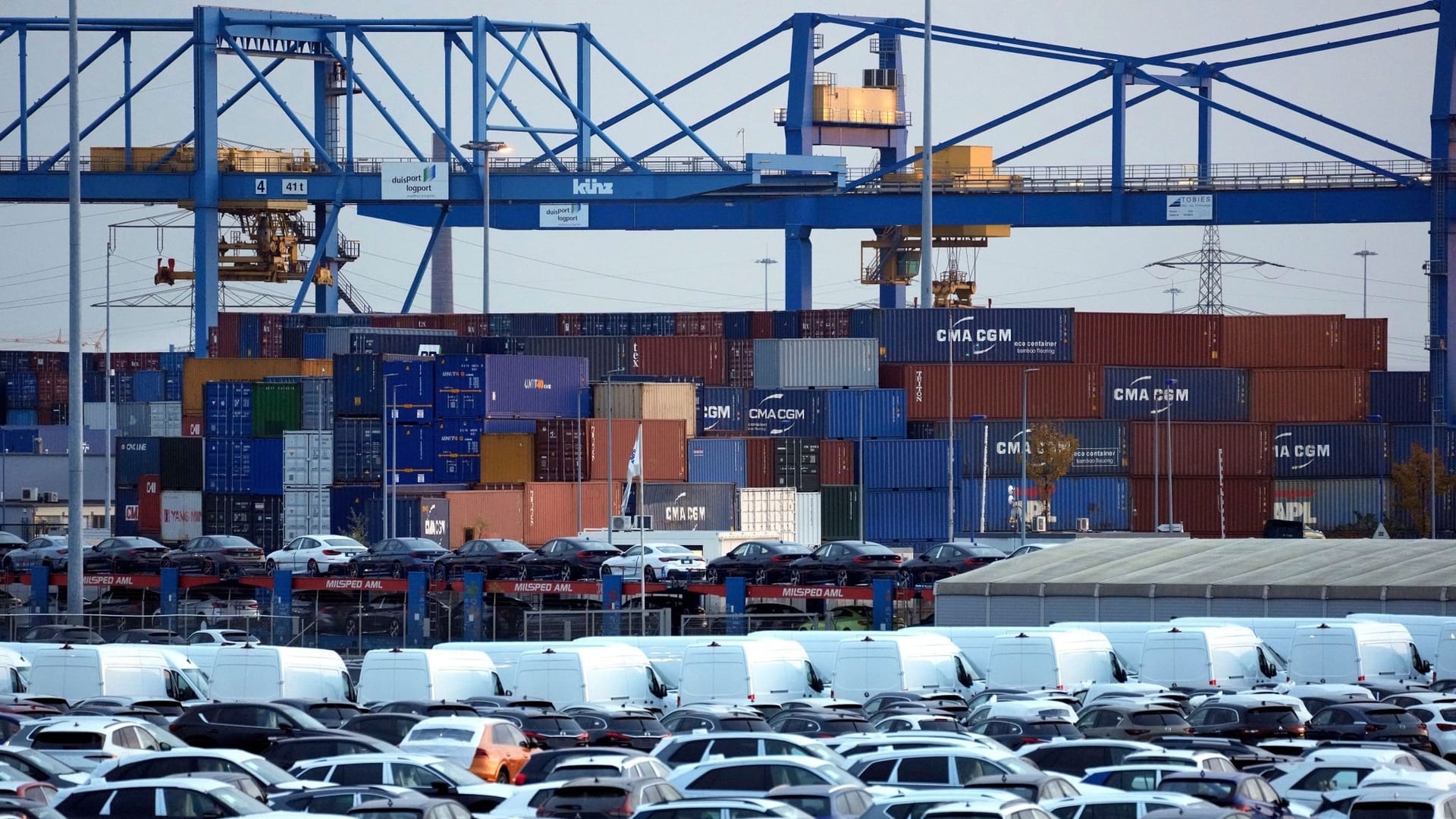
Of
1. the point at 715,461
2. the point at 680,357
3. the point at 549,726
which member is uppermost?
the point at 680,357

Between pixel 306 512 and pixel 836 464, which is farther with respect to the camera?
pixel 836 464

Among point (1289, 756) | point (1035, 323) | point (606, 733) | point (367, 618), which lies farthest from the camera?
point (1035, 323)

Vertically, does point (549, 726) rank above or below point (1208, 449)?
below

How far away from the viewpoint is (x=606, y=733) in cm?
2395

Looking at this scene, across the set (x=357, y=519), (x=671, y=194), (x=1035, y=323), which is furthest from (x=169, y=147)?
(x=1035, y=323)

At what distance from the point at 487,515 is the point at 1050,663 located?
36.2 m

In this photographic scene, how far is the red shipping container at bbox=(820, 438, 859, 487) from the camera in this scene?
7025 cm

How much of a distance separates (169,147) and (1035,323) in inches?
1768

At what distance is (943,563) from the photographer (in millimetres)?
44094

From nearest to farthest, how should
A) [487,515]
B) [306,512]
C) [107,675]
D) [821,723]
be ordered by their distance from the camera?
[821,723], [107,675], [487,515], [306,512]

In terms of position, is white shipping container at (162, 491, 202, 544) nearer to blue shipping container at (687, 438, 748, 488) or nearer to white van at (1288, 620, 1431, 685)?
blue shipping container at (687, 438, 748, 488)

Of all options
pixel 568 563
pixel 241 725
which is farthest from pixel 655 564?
pixel 241 725

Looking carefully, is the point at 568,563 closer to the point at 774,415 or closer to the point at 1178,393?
the point at 774,415

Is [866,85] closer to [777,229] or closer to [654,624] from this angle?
[777,229]
